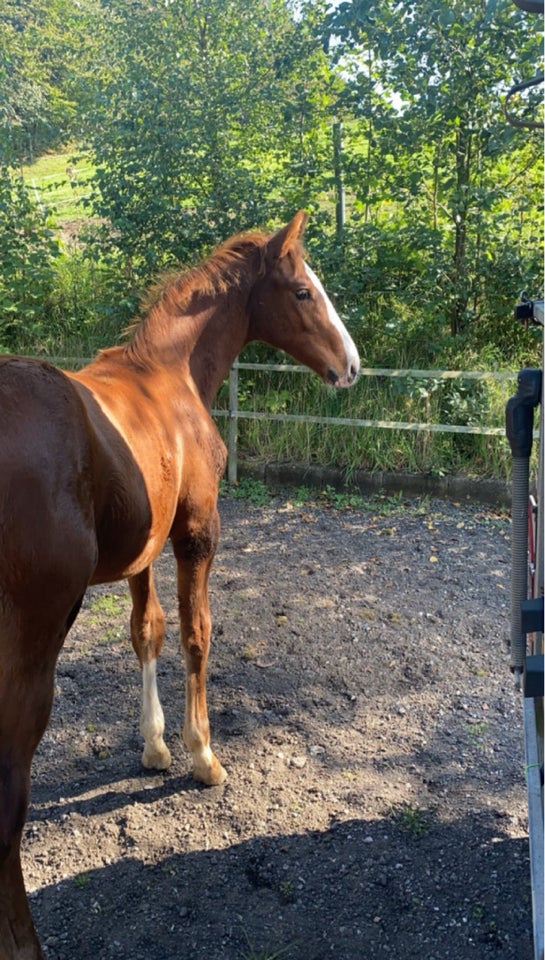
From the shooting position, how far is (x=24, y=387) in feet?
5.75

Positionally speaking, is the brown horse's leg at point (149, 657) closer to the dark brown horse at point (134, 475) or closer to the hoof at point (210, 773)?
the dark brown horse at point (134, 475)

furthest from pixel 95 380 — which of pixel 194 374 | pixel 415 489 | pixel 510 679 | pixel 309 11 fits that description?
pixel 309 11

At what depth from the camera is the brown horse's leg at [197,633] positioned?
2.70 meters

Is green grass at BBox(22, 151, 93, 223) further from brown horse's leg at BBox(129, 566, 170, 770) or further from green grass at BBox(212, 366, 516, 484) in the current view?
brown horse's leg at BBox(129, 566, 170, 770)

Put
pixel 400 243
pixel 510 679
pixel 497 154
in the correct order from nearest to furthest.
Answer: pixel 510 679
pixel 497 154
pixel 400 243

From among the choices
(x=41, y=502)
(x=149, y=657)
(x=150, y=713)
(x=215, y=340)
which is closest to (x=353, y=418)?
(x=215, y=340)

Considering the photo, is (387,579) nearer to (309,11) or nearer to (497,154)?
(497,154)

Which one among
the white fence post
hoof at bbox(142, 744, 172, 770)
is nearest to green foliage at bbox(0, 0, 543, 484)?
the white fence post

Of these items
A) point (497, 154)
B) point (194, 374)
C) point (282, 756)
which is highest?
point (497, 154)

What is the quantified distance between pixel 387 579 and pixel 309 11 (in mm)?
5036

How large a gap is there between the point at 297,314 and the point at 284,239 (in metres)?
0.34

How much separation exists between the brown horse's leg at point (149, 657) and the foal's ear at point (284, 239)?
1513mm

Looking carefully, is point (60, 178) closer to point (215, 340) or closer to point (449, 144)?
point (449, 144)

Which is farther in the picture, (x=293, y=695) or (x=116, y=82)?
(x=116, y=82)
